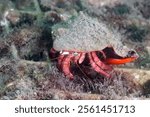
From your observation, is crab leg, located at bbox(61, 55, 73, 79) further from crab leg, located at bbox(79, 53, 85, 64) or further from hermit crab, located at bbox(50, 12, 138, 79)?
crab leg, located at bbox(79, 53, 85, 64)

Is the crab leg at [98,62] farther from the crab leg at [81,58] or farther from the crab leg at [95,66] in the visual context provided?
the crab leg at [81,58]

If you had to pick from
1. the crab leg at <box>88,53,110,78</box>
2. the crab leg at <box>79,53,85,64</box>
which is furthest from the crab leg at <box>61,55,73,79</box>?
the crab leg at <box>88,53,110,78</box>

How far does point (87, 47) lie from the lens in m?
6.13

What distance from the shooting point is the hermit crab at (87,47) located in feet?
20.0

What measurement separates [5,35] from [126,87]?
8.71 feet

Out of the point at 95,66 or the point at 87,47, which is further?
the point at 95,66

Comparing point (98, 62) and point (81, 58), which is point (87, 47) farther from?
point (98, 62)

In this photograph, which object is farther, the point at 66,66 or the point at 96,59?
the point at 96,59

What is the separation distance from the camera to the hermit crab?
6.10 metres

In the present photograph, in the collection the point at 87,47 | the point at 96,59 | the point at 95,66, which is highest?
the point at 87,47

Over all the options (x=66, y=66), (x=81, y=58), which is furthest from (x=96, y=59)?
(x=66, y=66)

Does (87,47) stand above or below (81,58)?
above

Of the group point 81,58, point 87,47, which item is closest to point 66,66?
point 81,58

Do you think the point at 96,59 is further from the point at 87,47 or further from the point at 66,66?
the point at 66,66
